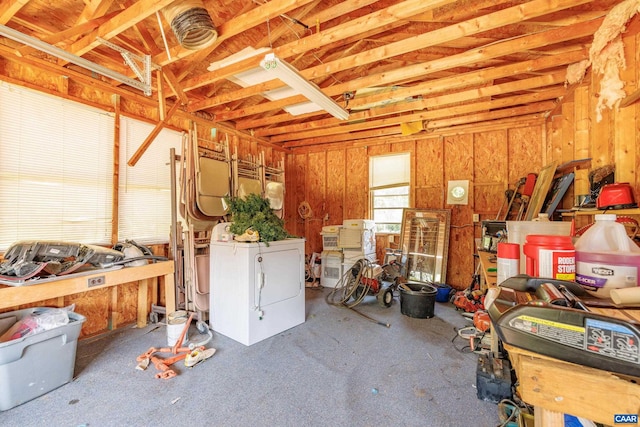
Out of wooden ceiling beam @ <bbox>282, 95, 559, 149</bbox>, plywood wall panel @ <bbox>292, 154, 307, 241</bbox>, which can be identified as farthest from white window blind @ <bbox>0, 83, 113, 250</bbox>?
wooden ceiling beam @ <bbox>282, 95, 559, 149</bbox>

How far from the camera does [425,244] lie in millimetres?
5008

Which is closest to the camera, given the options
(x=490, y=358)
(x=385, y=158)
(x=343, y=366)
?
(x=490, y=358)

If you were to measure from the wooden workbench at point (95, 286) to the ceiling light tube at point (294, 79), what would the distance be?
237cm

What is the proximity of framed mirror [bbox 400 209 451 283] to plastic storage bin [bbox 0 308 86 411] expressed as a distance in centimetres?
438

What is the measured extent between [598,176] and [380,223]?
3.46 metres

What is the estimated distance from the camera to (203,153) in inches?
157

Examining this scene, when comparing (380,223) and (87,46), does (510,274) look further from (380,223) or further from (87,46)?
(380,223)

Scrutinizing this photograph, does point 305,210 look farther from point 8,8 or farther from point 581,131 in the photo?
point 8,8

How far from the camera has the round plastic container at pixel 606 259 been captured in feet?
2.89

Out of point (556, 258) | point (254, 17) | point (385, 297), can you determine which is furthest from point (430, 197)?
point (556, 258)

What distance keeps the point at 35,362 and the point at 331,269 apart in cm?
395

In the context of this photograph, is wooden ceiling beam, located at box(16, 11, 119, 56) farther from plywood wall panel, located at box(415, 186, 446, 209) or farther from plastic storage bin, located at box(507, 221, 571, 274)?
plywood wall panel, located at box(415, 186, 446, 209)

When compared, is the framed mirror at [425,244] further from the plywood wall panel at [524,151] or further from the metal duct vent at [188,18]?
the metal duct vent at [188,18]

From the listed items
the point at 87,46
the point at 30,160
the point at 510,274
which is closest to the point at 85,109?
the point at 30,160
